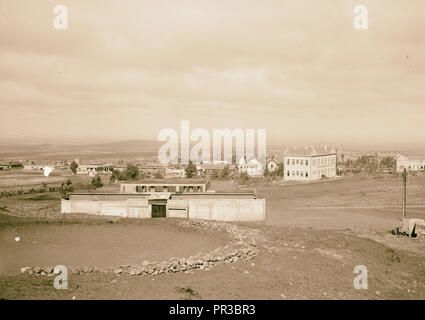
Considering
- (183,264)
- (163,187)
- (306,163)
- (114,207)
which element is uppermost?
(306,163)

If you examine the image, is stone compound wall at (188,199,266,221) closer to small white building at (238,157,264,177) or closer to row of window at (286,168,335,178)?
row of window at (286,168,335,178)

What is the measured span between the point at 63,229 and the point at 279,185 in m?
72.8

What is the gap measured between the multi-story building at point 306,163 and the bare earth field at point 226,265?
53.1 m

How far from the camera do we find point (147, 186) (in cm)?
6066

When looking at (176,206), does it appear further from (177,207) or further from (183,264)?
(183,264)

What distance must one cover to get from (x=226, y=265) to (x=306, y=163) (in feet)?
281

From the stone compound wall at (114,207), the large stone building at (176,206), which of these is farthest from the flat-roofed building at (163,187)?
the stone compound wall at (114,207)

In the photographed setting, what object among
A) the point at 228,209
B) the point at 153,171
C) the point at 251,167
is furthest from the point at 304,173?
the point at 153,171

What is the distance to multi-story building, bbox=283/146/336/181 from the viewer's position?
342 ft

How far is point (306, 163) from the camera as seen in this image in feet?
343

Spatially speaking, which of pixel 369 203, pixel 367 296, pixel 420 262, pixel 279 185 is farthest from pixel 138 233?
pixel 279 185

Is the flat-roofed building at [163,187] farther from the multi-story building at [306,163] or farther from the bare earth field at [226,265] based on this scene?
the multi-story building at [306,163]

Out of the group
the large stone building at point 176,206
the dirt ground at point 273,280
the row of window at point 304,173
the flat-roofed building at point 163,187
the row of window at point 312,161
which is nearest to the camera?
the dirt ground at point 273,280

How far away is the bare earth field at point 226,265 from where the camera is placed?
63.8 ft
